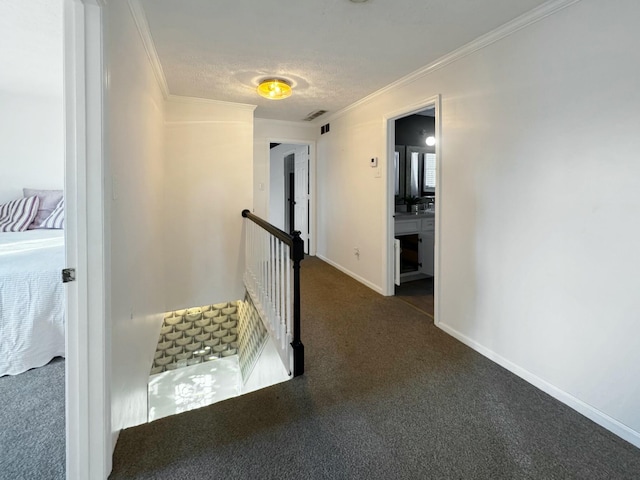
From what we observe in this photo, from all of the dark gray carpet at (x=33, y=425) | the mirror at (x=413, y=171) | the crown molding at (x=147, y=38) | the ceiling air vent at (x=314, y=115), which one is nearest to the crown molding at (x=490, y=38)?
the ceiling air vent at (x=314, y=115)

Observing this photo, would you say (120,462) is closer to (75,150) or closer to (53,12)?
(75,150)

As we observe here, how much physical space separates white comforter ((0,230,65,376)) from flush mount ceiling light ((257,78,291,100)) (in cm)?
221

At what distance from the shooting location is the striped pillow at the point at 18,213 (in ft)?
10.4

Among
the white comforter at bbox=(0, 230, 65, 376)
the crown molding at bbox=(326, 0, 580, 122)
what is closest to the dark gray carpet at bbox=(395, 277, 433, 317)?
the crown molding at bbox=(326, 0, 580, 122)

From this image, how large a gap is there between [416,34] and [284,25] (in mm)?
904

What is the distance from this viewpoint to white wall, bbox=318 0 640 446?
150cm

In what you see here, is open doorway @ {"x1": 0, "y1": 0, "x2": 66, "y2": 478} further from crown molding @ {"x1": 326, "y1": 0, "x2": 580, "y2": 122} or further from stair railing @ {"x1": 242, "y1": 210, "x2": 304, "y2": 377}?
crown molding @ {"x1": 326, "y1": 0, "x2": 580, "y2": 122}

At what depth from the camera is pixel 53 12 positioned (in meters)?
2.04

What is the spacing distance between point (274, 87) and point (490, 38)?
5.88ft

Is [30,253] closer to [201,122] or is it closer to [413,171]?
[201,122]

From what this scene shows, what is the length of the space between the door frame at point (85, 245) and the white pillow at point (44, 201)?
115 inches

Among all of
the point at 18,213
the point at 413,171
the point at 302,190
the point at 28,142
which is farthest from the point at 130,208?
the point at 302,190

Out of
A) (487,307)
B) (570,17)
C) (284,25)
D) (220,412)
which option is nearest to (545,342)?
(487,307)

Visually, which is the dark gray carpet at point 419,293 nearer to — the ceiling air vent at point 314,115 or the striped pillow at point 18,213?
the ceiling air vent at point 314,115
